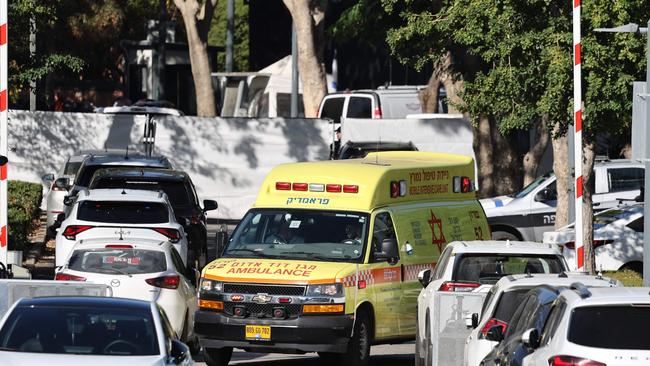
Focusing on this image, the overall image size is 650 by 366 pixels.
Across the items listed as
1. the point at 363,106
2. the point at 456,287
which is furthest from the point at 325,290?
the point at 363,106

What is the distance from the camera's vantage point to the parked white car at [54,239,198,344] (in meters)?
17.1

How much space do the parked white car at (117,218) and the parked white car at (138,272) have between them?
292cm

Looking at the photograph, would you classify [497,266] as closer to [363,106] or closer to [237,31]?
[363,106]

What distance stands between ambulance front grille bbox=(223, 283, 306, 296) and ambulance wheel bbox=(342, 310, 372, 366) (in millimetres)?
816

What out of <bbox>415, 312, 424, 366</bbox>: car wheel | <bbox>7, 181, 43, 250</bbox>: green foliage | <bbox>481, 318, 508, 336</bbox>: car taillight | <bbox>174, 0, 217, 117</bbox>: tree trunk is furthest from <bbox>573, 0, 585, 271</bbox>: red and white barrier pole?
<bbox>174, 0, 217, 117</bbox>: tree trunk

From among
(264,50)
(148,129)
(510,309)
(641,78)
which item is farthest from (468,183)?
(264,50)

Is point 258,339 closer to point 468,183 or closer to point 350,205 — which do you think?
point 350,205

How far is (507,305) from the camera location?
42.2 ft

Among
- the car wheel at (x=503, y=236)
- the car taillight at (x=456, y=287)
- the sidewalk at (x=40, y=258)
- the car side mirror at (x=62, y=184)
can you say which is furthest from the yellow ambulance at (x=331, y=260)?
the car side mirror at (x=62, y=184)

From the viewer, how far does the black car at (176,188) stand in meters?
23.0

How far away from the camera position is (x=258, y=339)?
16.0 m

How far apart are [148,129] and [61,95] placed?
38764 millimetres

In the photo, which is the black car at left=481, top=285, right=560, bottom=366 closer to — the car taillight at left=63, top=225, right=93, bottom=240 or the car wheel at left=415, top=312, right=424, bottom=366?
the car wheel at left=415, top=312, right=424, bottom=366

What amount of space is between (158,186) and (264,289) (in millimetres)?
7473
